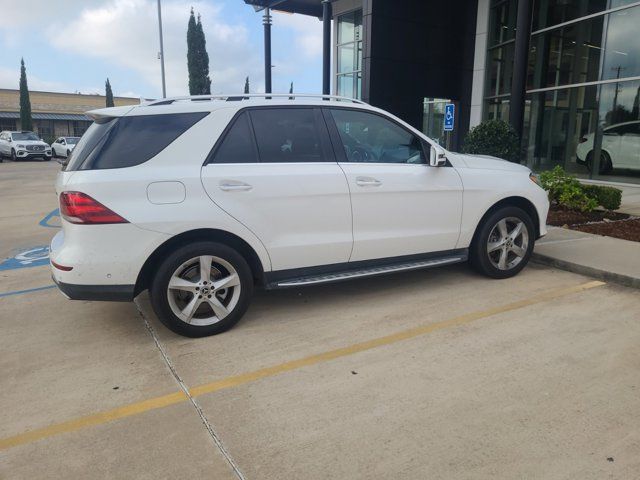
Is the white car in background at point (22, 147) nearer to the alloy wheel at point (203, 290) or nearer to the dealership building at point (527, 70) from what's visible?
the dealership building at point (527, 70)

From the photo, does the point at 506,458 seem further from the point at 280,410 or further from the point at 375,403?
the point at 280,410

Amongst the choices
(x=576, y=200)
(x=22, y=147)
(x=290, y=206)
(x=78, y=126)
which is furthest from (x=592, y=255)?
(x=78, y=126)

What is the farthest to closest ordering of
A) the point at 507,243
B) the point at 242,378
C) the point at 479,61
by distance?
the point at 479,61, the point at 507,243, the point at 242,378

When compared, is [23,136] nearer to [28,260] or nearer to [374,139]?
[28,260]

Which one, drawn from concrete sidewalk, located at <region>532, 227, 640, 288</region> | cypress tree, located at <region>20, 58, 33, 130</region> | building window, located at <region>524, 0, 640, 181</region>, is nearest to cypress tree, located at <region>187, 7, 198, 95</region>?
cypress tree, located at <region>20, 58, 33, 130</region>

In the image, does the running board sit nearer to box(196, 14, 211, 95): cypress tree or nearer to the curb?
the curb

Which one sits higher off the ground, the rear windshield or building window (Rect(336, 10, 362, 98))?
building window (Rect(336, 10, 362, 98))

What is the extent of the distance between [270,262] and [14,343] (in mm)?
2158

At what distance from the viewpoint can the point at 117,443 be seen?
271 cm

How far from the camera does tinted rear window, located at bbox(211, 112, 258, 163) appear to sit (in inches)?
159

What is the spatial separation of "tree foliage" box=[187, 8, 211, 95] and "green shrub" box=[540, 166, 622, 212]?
37.2 meters

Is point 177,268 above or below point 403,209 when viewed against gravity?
below

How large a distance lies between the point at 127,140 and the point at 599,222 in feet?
25.2

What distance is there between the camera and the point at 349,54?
2394 cm
